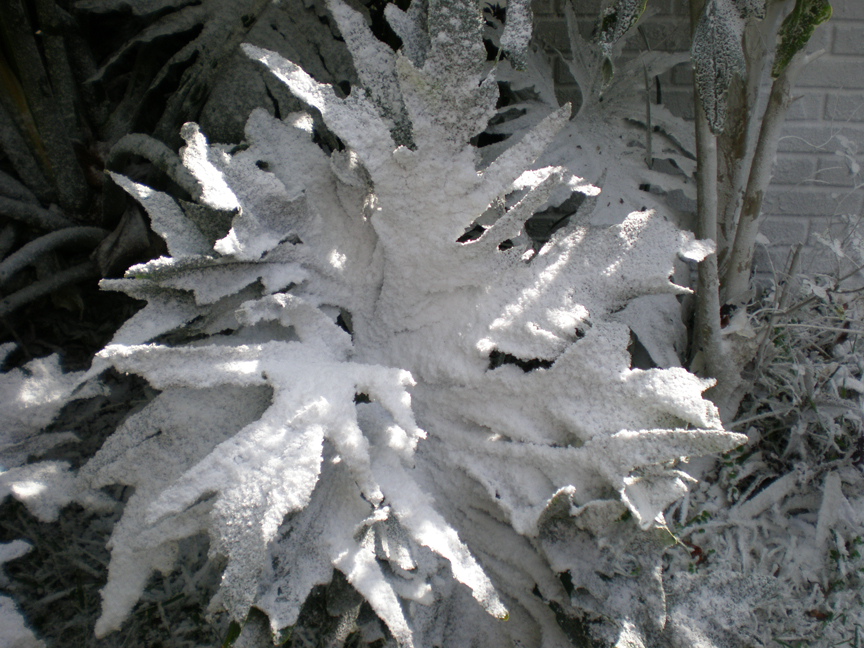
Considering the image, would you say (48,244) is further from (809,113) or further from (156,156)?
(809,113)

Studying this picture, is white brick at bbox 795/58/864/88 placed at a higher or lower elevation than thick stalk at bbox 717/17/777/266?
lower

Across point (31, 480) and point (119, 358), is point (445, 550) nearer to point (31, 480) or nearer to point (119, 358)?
point (119, 358)

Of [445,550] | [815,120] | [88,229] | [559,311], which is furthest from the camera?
[815,120]

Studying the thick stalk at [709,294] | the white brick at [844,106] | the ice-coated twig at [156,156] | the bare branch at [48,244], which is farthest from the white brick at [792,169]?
the bare branch at [48,244]

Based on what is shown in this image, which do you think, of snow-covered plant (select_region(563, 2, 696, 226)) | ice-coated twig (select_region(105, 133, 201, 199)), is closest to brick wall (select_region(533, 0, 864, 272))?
snow-covered plant (select_region(563, 2, 696, 226))

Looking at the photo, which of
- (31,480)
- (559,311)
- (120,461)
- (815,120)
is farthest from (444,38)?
(815,120)

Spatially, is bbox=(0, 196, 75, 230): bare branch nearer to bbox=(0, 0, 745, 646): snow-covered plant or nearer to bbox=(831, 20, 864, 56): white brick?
bbox=(0, 0, 745, 646): snow-covered plant
